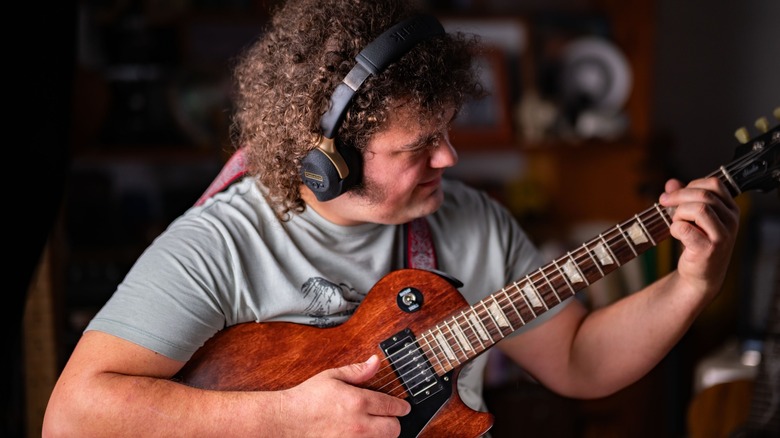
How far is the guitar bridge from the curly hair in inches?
11.0

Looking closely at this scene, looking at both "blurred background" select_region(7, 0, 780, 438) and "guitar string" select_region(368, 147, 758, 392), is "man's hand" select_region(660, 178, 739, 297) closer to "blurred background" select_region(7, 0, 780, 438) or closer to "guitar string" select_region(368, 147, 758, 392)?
"guitar string" select_region(368, 147, 758, 392)

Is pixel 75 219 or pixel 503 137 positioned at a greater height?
pixel 75 219

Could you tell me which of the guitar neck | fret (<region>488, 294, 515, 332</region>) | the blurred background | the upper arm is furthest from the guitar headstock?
the blurred background

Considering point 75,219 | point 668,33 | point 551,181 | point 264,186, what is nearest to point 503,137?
point 551,181

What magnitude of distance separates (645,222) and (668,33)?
2.22 m

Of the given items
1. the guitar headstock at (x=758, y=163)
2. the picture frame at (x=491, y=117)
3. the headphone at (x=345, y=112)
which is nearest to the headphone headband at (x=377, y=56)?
the headphone at (x=345, y=112)

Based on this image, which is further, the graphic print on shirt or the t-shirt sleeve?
the graphic print on shirt

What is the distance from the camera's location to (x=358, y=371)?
3.99 feet

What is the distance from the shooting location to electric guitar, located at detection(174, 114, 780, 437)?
4.04 feet

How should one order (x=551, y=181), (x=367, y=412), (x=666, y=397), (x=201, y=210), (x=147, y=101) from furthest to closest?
(x=551, y=181), (x=666, y=397), (x=147, y=101), (x=201, y=210), (x=367, y=412)

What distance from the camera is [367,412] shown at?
1199mm

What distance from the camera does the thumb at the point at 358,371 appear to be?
1.21 meters

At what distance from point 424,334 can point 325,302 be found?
17 centimetres

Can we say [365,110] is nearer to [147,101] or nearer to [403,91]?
[403,91]
